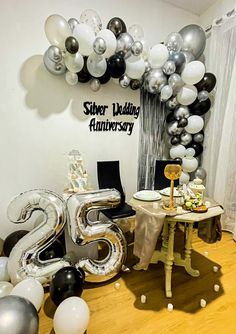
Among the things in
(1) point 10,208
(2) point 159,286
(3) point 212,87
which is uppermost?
(3) point 212,87

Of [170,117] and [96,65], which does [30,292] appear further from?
[170,117]

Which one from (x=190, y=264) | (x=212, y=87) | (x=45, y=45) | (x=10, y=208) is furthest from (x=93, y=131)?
(x=190, y=264)

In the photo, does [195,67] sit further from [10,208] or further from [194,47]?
[10,208]

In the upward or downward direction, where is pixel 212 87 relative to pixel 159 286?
upward

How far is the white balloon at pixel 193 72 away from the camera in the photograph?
249 cm

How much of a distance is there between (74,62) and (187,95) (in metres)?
1.35

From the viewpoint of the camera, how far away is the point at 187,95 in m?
2.61

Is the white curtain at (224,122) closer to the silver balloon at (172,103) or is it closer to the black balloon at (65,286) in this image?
the silver balloon at (172,103)

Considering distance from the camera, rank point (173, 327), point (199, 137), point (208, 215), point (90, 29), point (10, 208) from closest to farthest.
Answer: point (173, 327), point (208, 215), point (10, 208), point (90, 29), point (199, 137)

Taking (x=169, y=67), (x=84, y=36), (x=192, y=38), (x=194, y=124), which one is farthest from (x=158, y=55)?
(x=194, y=124)

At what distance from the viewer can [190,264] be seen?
6.76 ft

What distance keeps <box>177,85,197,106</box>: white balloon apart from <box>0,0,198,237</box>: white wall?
62 cm

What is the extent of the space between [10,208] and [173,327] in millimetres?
1508

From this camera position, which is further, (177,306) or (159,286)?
(159,286)
